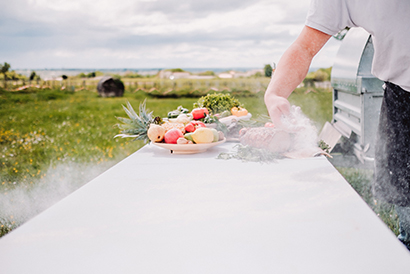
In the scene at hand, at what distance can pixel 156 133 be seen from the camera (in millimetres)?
1875

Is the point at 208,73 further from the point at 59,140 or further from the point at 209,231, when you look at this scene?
the point at 209,231

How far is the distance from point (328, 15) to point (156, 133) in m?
1.07

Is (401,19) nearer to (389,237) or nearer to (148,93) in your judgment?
(389,237)

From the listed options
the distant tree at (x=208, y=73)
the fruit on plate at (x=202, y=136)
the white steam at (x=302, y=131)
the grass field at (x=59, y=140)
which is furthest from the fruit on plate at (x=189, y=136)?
the distant tree at (x=208, y=73)

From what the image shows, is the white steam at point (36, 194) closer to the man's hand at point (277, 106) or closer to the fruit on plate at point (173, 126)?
the fruit on plate at point (173, 126)

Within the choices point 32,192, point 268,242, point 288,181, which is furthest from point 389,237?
point 32,192

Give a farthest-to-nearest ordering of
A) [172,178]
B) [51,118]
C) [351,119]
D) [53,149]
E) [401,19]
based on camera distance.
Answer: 1. [51,118]
2. [53,149]
3. [351,119]
4. [172,178]
5. [401,19]

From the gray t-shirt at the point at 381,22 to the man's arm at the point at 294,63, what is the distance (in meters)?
0.04

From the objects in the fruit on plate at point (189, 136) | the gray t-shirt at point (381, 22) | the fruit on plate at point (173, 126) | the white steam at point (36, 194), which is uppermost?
the gray t-shirt at point (381, 22)

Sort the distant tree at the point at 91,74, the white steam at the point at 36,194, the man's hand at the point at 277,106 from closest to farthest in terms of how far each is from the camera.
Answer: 1. the man's hand at the point at 277,106
2. the white steam at the point at 36,194
3. the distant tree at the point at 91,74

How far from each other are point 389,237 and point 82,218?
80cm

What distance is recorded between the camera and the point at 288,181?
1269 millimetres

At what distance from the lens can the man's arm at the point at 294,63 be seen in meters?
1.22

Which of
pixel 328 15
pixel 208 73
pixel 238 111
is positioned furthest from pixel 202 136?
pixel 208 73
